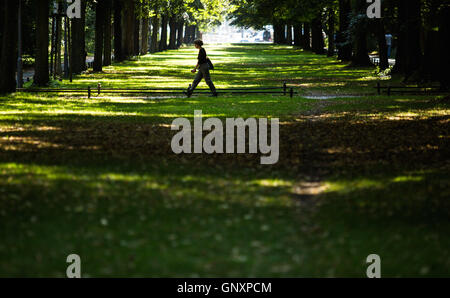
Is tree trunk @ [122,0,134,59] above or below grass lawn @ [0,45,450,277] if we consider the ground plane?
above

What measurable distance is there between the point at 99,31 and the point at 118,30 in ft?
40.7

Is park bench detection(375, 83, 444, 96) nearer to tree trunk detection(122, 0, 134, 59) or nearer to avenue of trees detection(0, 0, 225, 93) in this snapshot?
avenue of trees detection(0, 0, 225, 93)

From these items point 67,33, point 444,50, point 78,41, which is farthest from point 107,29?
point 444,50

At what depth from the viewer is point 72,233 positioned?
9445 millimetres

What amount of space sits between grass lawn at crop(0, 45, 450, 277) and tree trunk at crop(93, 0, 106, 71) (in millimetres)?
27175

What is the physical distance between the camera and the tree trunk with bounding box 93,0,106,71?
48844 millimetres

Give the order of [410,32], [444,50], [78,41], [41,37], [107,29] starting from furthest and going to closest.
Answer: [107,29] < [78,41] < [410,32] < [41,37] < [444,50]

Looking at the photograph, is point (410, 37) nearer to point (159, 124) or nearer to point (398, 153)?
point (159, 124)

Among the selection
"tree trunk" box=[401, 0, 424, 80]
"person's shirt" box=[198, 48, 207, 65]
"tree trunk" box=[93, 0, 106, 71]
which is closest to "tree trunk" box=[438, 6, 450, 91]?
"tree trunk" box=[401, 0, 424, 80]

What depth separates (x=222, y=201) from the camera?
11.5 m

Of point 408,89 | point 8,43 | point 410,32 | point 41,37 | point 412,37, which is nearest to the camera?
point 8,43

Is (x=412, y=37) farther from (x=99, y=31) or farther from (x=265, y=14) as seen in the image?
(x=265, y=14)
